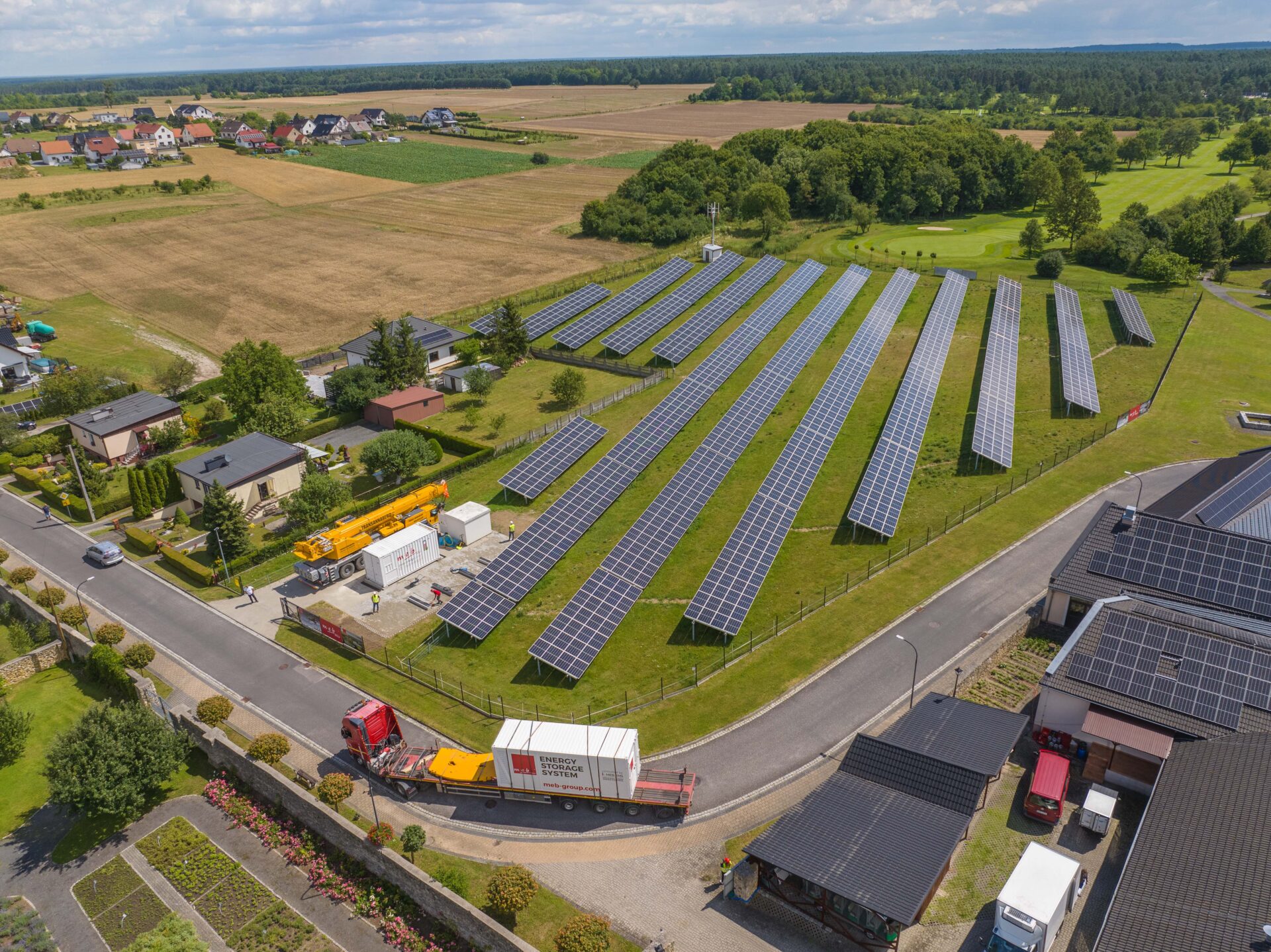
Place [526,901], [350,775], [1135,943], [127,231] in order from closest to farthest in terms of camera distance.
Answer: [1135,943]
[526,901]
[350,775]
[127,231]

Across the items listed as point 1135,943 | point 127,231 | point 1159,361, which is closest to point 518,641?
point 1135,943

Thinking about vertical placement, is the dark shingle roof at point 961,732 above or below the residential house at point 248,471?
above

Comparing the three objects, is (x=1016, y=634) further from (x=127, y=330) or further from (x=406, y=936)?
(x=127, y=330)

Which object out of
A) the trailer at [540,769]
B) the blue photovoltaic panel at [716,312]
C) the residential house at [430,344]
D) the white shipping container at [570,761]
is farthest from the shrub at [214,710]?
the blue photovoltaic panel at [716,312]

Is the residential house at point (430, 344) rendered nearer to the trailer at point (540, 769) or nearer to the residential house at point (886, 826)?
the trailer at point (540, 769)

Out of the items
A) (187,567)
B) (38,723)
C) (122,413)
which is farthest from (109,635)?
(122,413)

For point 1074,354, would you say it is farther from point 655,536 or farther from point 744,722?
point 744,722
